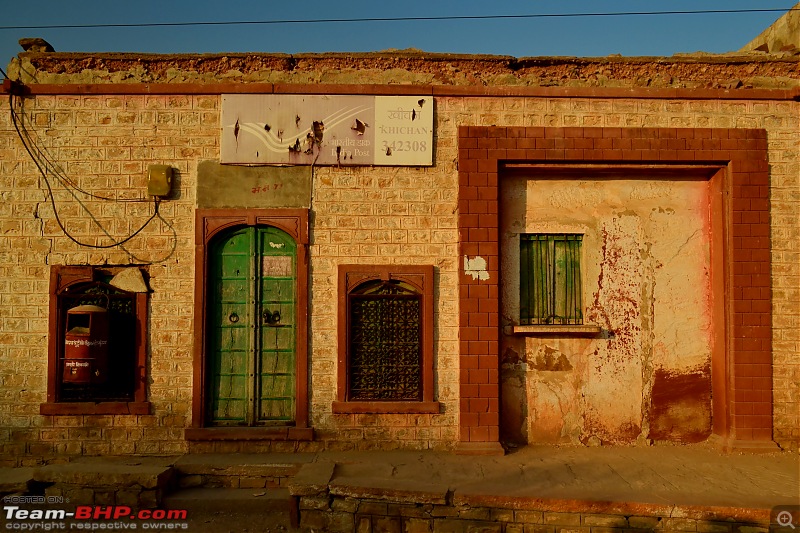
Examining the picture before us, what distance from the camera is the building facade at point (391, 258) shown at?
6410 mm

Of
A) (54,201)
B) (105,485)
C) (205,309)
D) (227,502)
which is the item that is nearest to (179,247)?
(205,309)

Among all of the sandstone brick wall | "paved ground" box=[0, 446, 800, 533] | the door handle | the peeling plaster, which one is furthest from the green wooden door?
the peeling plaster

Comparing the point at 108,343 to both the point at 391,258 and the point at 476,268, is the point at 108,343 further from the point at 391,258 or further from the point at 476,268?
the point at 476,268

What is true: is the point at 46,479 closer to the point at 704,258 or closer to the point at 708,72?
the point at 704,258

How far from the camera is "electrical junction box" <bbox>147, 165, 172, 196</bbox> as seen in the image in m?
6.43

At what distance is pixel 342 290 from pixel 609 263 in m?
3.16

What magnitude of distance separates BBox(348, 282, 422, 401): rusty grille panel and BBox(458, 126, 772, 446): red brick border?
0.58 m

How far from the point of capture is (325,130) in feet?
21.6

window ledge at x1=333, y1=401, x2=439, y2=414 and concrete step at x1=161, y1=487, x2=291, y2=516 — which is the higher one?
window ledge at x1=333, y1=401, x2=439, y2=414

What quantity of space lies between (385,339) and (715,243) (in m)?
4.05

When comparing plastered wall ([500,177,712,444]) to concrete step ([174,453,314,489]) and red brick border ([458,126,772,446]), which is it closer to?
red brick border ([458,126,772,446])

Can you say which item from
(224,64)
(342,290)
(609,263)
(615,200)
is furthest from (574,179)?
(224,64)

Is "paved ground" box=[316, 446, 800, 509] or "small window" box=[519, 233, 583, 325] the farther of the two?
"small window" box=[519, 233, 583, 325]

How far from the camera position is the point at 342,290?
647cm
